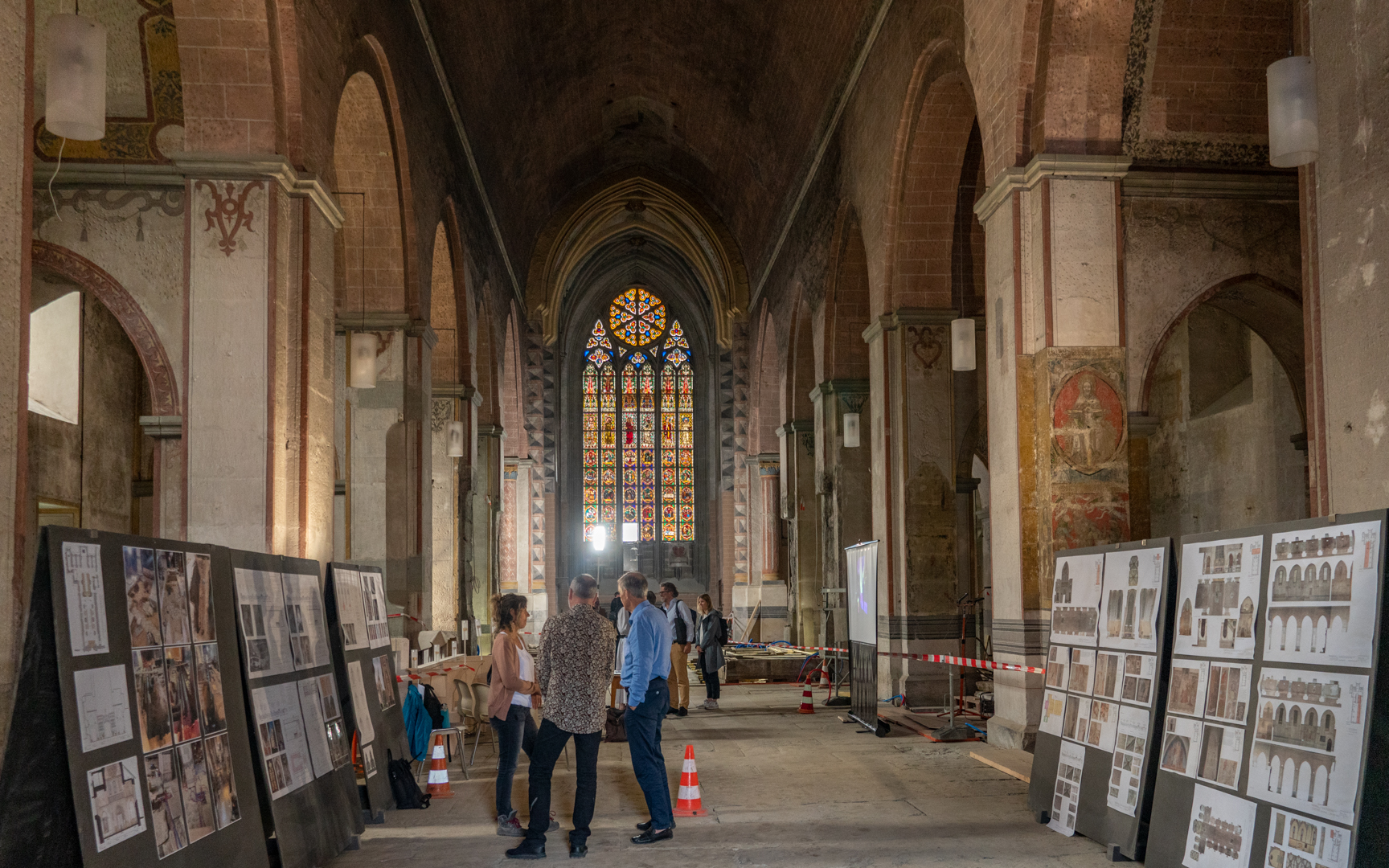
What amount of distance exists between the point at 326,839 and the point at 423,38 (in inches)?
426

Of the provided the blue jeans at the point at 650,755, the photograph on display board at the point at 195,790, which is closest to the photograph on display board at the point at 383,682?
the blue jeans at the point at 650,755

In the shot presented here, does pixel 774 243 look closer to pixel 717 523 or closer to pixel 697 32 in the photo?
pixel 697 32

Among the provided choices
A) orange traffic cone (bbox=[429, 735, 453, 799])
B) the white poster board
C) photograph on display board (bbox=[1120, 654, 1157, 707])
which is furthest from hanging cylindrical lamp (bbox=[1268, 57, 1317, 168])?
orange traffic cone (bbox=[429, 735, 453, 799])

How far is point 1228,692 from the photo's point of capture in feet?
15.9

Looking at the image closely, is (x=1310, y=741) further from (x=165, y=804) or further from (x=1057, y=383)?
(x=1057, y=383)

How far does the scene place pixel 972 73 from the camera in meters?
10.3

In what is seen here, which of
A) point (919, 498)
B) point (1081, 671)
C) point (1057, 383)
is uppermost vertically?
point (1057, 383)

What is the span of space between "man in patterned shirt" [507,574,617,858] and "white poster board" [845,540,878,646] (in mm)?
4830

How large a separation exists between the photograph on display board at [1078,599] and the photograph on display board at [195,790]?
430cm

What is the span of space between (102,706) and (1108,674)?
453 cm

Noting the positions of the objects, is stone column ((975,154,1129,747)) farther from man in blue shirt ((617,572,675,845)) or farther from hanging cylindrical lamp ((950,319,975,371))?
man in blue shirt ((617,572,675,845))

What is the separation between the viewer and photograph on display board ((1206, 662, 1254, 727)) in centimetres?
472

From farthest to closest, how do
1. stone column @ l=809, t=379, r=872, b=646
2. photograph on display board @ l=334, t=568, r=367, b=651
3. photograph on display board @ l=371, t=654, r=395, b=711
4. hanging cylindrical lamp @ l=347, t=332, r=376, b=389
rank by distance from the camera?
stone column @ l=809, t=379, r=872, b=646 < hanging cylindrical lamp @ l=347, t=332, r=376, b=389 < photograph on display board @ l=371, t=654, r=395, b=711 < photograph on display board @ l=334, t=568, r=367, b=651

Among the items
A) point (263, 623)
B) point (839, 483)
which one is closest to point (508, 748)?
point (263, 623)
